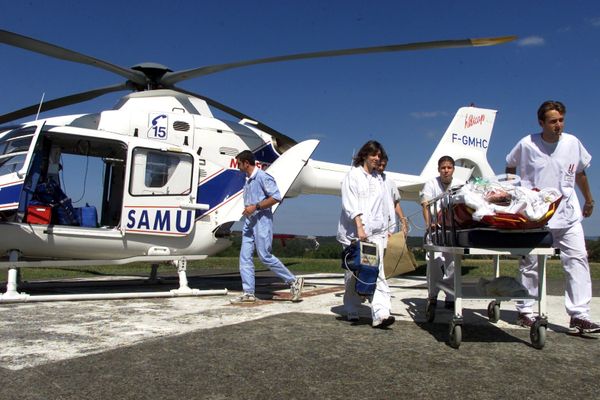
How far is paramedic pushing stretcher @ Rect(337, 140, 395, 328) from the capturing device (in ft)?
14.5

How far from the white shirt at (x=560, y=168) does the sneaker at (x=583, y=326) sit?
746 millimetres

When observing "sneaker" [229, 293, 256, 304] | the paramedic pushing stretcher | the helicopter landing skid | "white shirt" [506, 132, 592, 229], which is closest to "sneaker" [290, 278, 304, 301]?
"sneaker" [229, 293, 256, 304]

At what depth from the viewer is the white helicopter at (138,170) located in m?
6.08

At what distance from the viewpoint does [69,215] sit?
6.52m

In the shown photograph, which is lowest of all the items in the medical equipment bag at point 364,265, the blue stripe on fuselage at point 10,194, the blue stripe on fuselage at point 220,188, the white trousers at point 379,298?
the white trousers at point 379,298

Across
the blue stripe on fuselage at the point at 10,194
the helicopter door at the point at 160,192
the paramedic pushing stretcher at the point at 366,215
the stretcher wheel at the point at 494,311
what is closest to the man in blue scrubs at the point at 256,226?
the helicopter door at the point at 160,192

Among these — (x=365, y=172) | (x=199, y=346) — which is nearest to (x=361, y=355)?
(x=199, y=346)

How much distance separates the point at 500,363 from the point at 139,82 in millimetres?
6509

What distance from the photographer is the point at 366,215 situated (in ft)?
15.0

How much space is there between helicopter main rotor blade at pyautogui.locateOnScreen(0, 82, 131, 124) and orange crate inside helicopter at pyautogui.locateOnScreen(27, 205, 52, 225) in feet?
4.53

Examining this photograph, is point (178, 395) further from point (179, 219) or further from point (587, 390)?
point (179, 219)

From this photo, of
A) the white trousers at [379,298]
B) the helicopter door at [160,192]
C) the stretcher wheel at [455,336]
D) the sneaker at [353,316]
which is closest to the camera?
the stretcher wheel at [455,336]

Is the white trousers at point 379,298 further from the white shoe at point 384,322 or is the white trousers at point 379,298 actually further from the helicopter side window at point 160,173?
the helicopter side window at point 160,173

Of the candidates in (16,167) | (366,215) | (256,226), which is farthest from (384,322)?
(16,167)
